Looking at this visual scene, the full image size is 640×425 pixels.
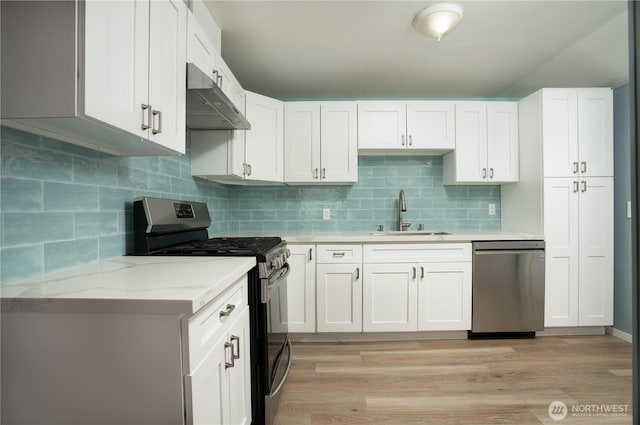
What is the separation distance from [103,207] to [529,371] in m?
2.80

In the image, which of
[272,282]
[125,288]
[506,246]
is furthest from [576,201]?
[125,288]

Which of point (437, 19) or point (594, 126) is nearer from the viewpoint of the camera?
point (437, 19)

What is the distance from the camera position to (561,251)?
274 cm

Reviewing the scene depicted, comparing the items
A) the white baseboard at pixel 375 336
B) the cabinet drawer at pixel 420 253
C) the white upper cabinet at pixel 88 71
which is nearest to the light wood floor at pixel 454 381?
the white baseboard at pixel 375 336

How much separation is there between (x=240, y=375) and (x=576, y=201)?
9.93 ft

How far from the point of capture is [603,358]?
2379 millimetres

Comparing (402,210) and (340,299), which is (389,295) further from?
(402,210)

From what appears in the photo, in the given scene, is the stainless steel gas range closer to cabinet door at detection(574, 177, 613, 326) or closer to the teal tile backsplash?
the teal tile backsplash

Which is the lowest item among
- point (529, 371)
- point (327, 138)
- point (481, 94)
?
point (529, 371)

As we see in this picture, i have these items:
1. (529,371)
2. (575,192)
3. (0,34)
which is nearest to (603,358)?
(529,371)

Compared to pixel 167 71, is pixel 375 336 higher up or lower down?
lower down

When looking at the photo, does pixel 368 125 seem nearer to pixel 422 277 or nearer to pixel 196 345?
pixel 422 277

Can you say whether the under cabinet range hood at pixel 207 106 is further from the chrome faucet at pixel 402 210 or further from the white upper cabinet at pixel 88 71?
the chrome faucet at pixel 402 210

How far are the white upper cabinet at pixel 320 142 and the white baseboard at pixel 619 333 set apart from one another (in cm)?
268
